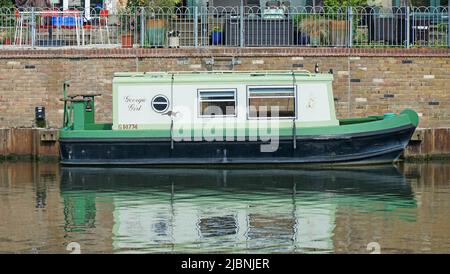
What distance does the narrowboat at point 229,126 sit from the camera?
28.6 metres

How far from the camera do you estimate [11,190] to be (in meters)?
25.6

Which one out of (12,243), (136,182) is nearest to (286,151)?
(136,182)

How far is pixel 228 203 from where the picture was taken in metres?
23.7

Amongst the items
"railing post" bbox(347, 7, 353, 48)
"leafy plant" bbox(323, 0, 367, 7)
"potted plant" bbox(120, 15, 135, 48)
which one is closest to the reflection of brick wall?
"railing post" bbox(347, 7, 353, 48)

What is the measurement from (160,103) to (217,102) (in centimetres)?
128

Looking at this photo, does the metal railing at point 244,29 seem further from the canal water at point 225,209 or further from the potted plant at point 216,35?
the canal water at point 225,209

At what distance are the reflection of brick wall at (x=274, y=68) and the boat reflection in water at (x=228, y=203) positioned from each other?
2.74m

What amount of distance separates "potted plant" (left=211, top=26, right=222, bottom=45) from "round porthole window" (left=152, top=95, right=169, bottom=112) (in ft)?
11.5

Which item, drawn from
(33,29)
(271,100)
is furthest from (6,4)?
(271,100)

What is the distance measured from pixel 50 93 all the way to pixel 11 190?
594 cm

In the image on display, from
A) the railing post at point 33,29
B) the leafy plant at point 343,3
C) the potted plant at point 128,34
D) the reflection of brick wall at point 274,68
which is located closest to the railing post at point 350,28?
the reflection of brick wall at point 274,68

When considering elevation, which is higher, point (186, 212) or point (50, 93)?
point (50, 93)

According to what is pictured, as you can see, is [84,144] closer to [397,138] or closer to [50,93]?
[50,93]
